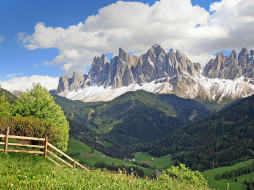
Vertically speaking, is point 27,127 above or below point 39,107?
below

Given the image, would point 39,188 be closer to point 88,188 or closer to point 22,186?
point 22,186

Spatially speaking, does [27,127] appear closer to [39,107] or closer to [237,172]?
[39,107]

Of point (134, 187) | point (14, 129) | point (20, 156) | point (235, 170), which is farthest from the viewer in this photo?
point (235, 170)

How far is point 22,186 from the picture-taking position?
14.2 meters

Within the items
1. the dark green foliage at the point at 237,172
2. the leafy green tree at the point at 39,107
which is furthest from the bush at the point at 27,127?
the dark green foliage at the point at 237,172

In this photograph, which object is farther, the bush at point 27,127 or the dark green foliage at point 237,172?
the dark green foliage at point 237,172

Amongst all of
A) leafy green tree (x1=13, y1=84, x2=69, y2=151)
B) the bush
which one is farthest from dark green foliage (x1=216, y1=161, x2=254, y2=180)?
the bush

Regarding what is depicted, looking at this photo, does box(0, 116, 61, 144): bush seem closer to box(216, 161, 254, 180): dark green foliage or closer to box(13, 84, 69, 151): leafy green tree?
box(13, 84, 69, 151): leafy green tree

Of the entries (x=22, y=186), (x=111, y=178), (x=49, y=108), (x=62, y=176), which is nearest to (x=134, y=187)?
(x=111, y=178)

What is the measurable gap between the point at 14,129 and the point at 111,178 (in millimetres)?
23922

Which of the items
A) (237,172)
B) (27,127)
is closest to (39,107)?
(27,127)

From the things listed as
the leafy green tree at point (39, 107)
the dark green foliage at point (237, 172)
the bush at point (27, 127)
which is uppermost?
the leafy green tree at point (39, 107)

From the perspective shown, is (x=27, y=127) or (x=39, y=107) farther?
(x=39, y=107)

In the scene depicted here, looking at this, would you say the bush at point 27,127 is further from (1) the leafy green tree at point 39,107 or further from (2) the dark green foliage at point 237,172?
(2) the dark green foliage at point 237,172
